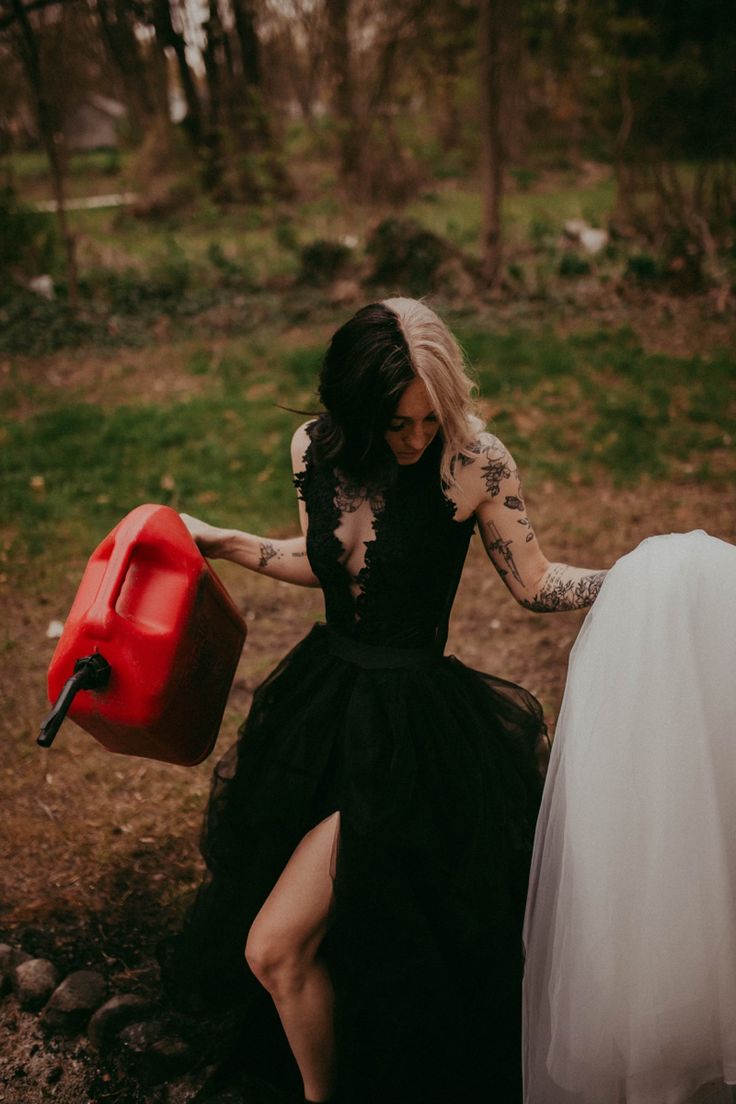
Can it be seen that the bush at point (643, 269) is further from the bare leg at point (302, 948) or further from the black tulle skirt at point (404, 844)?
the bare leg at point (302, 948)

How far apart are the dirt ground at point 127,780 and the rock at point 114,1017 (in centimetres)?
5

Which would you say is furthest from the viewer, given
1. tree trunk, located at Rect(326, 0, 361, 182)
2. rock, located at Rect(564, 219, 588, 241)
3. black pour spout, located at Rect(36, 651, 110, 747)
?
rock, located at Rect(564, 219, 588, 241)

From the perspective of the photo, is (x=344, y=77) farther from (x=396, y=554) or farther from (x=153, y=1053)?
(x=153, y=1053)

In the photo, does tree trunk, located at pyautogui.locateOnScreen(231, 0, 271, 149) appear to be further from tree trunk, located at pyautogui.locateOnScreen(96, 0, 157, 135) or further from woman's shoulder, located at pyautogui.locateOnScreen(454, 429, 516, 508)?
woman's shoulder, located at pyautogui.locateOnScreen(454, 429, 516, 508)

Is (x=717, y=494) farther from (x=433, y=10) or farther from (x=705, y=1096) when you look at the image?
(x=433, y=10)

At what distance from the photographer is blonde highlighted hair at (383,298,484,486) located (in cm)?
200

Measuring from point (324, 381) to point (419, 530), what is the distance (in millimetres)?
392

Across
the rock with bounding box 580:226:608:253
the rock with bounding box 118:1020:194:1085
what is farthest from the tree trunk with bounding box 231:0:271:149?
the rock with bounding box 118:1020:194:1085

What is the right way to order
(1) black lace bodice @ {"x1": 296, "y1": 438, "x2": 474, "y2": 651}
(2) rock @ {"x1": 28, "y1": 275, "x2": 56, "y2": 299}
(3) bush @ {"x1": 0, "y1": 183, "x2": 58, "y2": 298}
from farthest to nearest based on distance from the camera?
(2) rock @ {"x1": 28, "y1": 275, "x2": 56, "y2": 299}
(3) bush @ {"x1": 0, "y1": 183, "x2": 58, "y2": 298}
(1) black lace bodice @ {"x1": 296, "y1": 438, "x2": 474, "y2": 651}

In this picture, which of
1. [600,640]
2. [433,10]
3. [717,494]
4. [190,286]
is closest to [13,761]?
[600,640]

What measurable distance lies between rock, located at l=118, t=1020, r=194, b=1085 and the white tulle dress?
0.98 meters

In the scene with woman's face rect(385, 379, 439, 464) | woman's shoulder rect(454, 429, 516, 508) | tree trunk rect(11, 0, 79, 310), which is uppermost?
tree trunk rect(11, 0, 79, 310)

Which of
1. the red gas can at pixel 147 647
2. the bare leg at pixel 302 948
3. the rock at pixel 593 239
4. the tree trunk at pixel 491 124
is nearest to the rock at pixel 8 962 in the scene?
the red gas can at pixel 147 647

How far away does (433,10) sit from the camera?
9.45m
